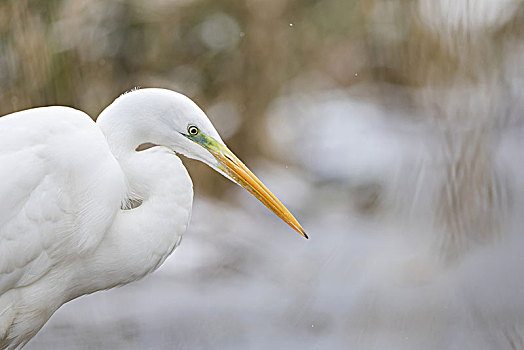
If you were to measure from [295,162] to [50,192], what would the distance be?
1.59 metres

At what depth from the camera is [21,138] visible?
3.91ft

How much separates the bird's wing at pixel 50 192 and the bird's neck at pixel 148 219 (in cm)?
4

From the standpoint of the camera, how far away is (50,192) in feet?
3.90

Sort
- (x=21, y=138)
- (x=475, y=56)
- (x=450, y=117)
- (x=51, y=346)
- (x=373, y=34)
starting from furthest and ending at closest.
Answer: (x=373, y=34) → (x=51, y=346) → (x=475, y=56) → (x=450, y=117) → (x=21, y=138)

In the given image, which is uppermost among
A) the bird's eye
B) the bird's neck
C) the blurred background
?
the bird's eye

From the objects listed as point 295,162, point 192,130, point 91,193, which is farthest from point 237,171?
point 295,162

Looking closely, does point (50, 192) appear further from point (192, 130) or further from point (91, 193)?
point (192, 130)

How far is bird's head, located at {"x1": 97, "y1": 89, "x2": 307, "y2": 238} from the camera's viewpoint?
1.21 meters

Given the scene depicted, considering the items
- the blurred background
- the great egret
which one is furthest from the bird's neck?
the blurred background

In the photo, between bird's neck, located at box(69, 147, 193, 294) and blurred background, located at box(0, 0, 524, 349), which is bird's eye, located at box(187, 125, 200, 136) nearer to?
bird's neck, located at box(69, 147, 193, 294)

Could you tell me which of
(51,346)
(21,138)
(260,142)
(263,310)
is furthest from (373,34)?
(21,138)

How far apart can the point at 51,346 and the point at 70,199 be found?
1.15 meters

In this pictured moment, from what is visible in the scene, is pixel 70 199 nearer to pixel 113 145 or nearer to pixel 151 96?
pixel 113 145

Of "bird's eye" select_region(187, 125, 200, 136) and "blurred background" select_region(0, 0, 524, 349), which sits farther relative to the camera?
"blurred background" select_region(0, 0, 524, 349)
